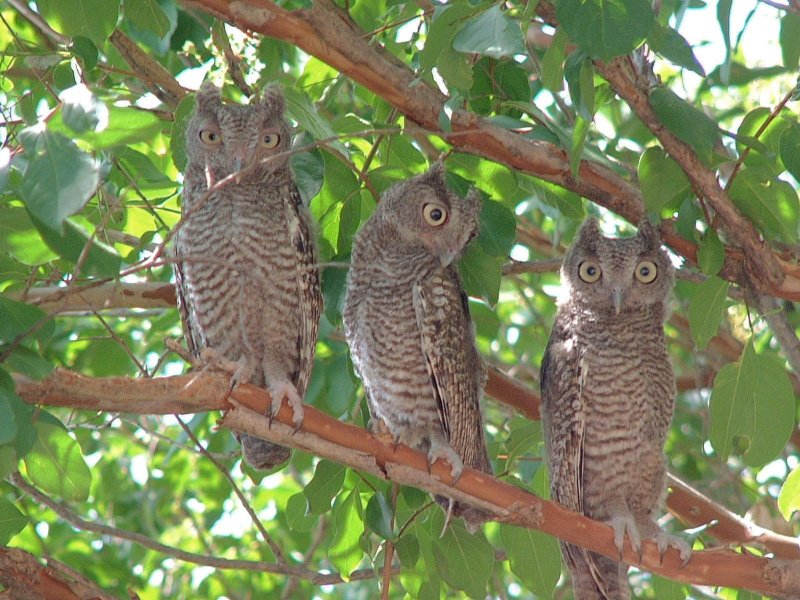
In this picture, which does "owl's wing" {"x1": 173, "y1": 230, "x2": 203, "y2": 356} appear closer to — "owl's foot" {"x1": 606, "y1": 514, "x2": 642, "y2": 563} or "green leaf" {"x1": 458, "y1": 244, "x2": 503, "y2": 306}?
"green leaf" {"x1": 458, "y1": 244, "x2": 503, "y2": 306}

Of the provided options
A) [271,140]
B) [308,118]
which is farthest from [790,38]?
[271,140]

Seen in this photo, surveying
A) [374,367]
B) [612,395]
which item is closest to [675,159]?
[612,395]

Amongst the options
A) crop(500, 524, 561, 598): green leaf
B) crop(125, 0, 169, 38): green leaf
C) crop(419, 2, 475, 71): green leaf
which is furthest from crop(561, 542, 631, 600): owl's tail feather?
crop(125, 0, 169, 38): green leaf

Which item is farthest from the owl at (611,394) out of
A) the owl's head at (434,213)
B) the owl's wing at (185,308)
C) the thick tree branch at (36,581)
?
the thick tree branch at (36,581)

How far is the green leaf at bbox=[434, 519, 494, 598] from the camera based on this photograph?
3014mm

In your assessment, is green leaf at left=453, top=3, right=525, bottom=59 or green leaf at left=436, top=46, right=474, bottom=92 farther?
green leaf at left=436, top=46, right=474, bottom=92

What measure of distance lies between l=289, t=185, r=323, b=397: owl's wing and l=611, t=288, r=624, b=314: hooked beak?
1.09m

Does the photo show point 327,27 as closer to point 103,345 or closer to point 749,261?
point 749,261

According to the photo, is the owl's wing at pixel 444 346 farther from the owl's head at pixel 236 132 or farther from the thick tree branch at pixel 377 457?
the owl's head at pixel 236 132

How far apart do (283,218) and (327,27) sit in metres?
0.69

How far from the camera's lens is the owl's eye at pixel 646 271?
3342 millimetres

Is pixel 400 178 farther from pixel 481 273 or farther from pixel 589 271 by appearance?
pixel 589 271

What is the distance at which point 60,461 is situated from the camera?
2297 millimetres

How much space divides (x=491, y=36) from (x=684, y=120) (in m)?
0.77
